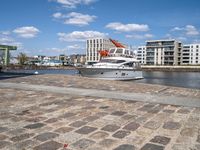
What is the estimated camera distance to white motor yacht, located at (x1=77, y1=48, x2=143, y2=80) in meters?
32.3

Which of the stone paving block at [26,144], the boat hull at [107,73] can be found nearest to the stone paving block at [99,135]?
the stone paving block at [26,144]

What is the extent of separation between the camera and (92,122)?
4.81 metres

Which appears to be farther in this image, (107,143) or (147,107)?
(147,107)

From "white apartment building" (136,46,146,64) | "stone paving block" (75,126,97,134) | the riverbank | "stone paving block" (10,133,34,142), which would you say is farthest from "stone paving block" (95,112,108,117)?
"white apartment building" (136,46,146,64)

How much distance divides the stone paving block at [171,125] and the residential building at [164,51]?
127188 millimetres

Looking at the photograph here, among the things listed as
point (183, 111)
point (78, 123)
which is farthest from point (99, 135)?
point (183, 111)

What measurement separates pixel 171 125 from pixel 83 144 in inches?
79.5

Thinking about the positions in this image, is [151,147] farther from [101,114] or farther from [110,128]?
[101,114]

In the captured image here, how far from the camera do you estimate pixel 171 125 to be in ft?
15.5

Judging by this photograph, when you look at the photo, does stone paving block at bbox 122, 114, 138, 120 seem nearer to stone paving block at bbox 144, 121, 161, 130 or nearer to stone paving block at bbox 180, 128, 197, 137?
stone paving block at bbox 144, 121, 161, 130

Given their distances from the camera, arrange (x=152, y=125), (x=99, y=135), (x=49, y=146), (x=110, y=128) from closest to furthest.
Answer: (x=49, y=146), (x=99, y=135), (x=110, y=128), (x=152, y=125)

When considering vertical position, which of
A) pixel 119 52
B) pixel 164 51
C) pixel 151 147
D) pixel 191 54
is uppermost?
pixel 164 51

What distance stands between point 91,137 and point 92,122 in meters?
0.91

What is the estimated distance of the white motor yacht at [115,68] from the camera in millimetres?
32344
